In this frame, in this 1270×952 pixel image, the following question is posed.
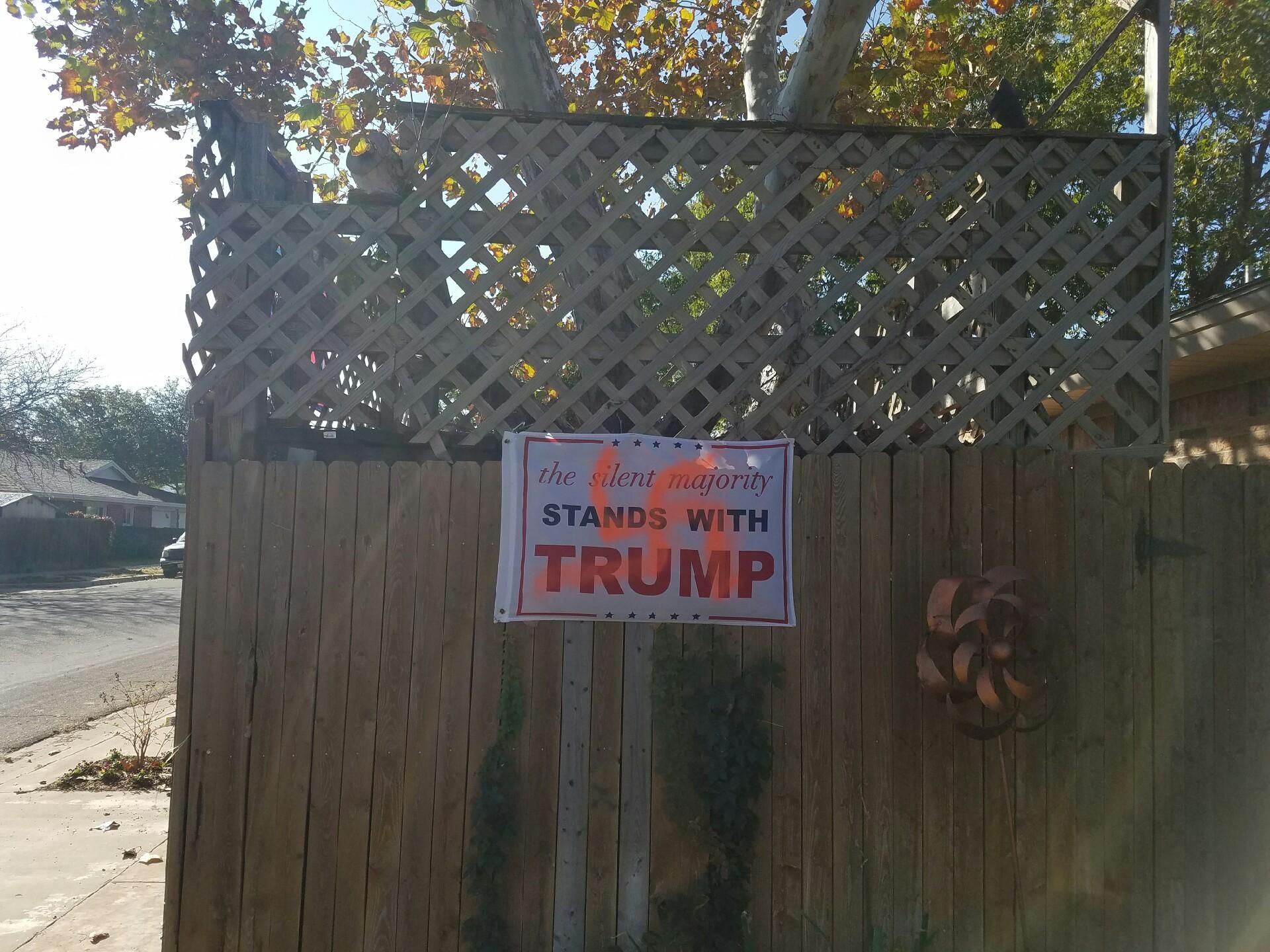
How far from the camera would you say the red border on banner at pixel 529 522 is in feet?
11.4

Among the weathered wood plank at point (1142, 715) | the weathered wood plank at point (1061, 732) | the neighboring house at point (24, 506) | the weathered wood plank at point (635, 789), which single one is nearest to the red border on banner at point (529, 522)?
the weathered wood plank at point (635, 789)

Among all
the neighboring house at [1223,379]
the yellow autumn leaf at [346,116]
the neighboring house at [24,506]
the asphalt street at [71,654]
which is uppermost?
the yellow autumn leaf at [346,116]

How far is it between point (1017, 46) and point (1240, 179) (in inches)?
146

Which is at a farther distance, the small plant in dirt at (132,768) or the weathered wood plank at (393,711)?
the small plant in dirt at (132,768)

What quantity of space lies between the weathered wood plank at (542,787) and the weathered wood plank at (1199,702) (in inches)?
97.5

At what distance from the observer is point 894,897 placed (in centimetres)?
350

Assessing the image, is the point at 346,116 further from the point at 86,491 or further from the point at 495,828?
the point at 86,491

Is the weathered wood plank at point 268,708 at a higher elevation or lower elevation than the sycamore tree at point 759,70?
lower

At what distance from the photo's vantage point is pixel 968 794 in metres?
3.54

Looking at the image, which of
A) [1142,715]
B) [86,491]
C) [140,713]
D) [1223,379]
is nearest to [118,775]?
[140,713]

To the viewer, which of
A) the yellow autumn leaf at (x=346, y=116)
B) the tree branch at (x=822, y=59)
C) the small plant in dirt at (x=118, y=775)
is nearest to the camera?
the tree branch at (x=822, y=59)

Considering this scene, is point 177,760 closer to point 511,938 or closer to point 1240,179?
point 511,938

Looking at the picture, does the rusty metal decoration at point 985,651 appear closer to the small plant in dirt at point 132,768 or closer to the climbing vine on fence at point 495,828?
the climbing vine on fence at point 495,828

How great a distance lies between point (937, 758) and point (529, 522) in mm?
1848
